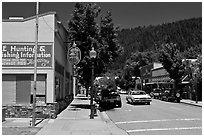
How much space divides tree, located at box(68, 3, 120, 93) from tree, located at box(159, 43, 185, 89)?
17599 mm

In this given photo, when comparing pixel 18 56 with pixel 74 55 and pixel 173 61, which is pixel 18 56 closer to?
pixel 74 55

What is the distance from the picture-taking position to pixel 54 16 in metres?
19.4

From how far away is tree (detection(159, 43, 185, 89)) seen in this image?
42.2 meters

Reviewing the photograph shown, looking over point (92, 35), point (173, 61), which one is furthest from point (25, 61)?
point (173, 61)

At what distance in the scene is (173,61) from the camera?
42.4m

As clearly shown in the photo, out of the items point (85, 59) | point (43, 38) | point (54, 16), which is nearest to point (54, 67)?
point (43, 38)

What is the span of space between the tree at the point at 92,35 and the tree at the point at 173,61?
57.7 feet

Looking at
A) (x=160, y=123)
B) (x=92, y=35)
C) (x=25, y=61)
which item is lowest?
(x=160, y=123)

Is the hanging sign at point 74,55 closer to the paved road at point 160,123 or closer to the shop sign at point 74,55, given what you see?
the shop sign at point 74,55

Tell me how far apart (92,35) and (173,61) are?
20.1 meters

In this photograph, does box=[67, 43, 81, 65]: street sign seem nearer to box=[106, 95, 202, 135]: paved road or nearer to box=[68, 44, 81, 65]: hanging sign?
box=[68, 44, 81, 65]: hanging sign

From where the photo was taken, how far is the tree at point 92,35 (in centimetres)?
2495

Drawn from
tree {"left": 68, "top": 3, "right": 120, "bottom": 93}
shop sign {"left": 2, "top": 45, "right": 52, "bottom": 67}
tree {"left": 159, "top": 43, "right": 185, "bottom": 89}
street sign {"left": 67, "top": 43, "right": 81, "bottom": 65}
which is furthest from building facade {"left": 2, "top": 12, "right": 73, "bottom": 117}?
tree {"left": 159, "top": 43, "right": 185, "bottom": 89}

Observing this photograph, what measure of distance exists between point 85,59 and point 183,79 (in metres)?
24.0
